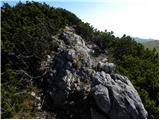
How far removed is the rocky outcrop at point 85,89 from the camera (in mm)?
9625

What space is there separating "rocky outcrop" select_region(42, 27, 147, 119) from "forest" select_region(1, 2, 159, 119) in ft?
1.95

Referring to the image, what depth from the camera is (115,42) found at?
591 inches

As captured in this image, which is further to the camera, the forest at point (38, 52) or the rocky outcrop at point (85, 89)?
the forest at point (38, 52)

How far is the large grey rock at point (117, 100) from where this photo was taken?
9531 mm

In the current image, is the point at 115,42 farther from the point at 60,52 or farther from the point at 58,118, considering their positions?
the point at 58,118

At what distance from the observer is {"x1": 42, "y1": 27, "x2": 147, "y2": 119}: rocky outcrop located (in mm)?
9625

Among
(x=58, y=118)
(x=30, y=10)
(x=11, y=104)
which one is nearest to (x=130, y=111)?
(x=58, y=118)

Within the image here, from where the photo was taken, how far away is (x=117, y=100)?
9625mm

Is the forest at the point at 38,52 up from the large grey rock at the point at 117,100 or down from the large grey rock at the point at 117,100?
up

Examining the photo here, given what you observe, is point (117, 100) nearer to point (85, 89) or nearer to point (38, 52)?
point (85, 89)

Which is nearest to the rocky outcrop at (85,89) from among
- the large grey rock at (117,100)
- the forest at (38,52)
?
the large grey rock at (117,100)

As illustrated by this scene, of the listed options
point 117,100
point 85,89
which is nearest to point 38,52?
point 85,89

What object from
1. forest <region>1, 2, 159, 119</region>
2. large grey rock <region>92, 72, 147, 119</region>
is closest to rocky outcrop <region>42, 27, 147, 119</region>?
large grey rock <region>92, 72, 147, 119</region>

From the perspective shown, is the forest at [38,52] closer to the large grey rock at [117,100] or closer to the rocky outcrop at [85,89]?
the rocky outcrop at [85,89]
